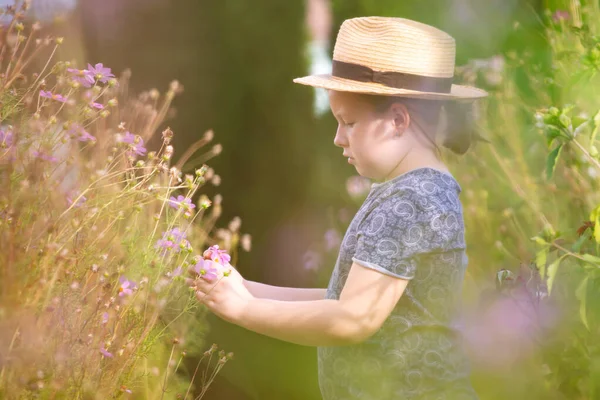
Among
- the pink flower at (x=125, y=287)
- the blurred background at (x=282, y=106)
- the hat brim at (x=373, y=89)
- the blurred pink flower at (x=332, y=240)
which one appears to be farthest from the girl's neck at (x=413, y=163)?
the blurred pink flower at (x=332, y=240)

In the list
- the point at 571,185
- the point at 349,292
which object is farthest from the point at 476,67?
the point at 349,292

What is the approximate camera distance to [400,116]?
5.96ft

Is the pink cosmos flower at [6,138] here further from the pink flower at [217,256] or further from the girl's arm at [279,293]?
the girl's arm at [279,293]

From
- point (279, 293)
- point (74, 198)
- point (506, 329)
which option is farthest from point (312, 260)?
point (74, 198)

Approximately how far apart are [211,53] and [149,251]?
214 centimetres

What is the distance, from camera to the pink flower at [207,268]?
171 centimetres

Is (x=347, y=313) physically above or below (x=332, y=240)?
above

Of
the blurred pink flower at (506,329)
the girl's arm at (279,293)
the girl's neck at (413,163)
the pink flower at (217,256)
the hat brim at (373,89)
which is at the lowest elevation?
the blurred pink flower at (506,329)

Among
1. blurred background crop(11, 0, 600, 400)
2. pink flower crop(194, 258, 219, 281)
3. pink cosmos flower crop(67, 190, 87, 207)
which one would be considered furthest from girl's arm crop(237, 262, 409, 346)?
blurred background crop(11, 0, 600, 400)

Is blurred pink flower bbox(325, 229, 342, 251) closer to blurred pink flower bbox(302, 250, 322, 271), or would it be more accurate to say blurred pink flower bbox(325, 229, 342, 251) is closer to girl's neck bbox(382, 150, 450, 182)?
blurred pink flower bbox(302, 250, 322, 271)

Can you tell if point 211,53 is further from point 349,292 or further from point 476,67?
point 349,292

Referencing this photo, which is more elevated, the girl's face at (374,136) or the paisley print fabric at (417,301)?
the girl's face at (374,136)

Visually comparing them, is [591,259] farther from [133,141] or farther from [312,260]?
[312,260]

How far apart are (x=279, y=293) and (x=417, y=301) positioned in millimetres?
376
